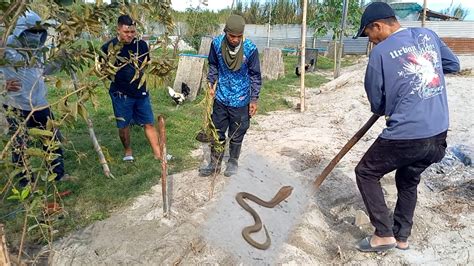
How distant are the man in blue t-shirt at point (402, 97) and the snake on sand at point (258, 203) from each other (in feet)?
2.75

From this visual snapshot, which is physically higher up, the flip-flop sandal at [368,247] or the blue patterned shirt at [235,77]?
the blue patterned shirt at [235,77]

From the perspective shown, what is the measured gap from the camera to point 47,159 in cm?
181

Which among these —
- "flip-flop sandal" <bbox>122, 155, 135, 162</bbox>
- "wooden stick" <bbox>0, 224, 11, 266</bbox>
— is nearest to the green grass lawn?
"flip-flop sandal" <bbox>122, 155, 135, 162</bbox>

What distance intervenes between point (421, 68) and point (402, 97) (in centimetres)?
23

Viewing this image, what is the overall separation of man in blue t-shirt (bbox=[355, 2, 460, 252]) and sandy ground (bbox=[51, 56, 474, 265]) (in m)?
0.57

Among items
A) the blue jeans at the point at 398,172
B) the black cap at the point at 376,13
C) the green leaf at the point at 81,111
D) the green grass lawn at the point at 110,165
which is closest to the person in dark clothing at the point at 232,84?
the green grass lawn at the point at 110,165

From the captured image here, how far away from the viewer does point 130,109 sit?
4355 millimetres

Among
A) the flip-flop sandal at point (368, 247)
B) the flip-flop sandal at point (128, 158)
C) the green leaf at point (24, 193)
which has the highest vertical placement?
the green leaf at point (24, 193)

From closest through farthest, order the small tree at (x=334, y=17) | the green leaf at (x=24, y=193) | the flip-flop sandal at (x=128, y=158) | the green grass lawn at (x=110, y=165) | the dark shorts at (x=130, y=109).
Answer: the green leaf at (x=24, y=193) → the green grass lawn at (x=110, y=165) → the dark shorts at (x=130, y=109) → the flip-flop sandal at (x=128, y=158) → the small tree at (x=334, y=17)

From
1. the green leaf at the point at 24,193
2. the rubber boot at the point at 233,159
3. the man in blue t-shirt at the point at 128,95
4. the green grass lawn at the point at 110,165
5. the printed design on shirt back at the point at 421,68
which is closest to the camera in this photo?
the green leaf at the point at 24,193

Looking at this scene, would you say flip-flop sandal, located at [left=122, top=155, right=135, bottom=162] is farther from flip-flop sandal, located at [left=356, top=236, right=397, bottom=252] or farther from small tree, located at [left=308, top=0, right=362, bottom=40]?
small tree, located at [left=308, top=0, right=362, bottom=40]

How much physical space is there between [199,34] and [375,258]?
604 inches

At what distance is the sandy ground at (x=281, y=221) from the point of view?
277 cm

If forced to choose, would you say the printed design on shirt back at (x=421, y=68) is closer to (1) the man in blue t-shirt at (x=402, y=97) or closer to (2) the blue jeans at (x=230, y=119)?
(1) the man in blue t-shirt at (x=402, y=97)
